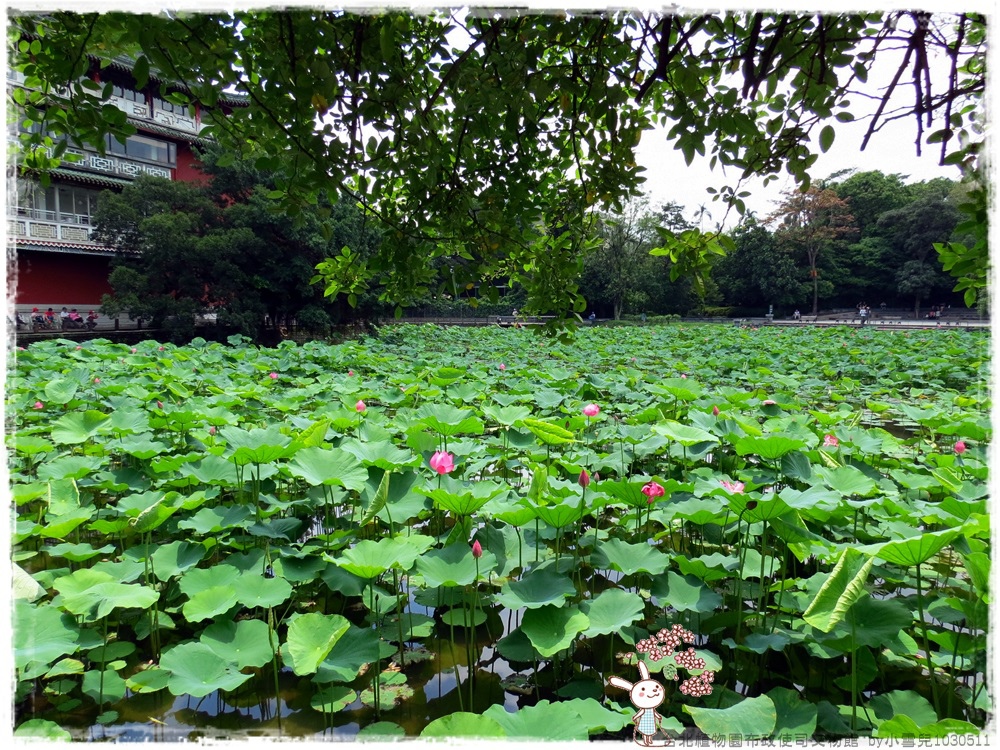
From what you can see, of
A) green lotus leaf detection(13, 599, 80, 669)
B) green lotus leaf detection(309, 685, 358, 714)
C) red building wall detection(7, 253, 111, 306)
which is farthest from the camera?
red building wall detection(7, 253, 111, 306)

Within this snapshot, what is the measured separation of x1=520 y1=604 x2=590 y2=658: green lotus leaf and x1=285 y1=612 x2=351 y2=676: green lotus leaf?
35cm

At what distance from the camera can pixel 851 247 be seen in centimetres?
2420

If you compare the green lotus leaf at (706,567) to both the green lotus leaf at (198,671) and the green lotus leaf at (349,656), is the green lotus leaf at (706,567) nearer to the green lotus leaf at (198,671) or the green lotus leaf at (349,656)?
the green lotus leaf at (349,656)

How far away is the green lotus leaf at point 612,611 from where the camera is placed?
3.75 feet

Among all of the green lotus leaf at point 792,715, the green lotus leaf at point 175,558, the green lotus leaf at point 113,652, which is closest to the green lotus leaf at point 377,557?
the green lotus leaf at point 175,558

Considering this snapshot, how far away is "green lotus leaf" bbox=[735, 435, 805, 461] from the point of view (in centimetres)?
168

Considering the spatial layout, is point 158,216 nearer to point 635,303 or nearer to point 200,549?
point 200,549

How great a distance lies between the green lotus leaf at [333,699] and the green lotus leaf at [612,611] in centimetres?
50

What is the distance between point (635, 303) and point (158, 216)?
18.2m

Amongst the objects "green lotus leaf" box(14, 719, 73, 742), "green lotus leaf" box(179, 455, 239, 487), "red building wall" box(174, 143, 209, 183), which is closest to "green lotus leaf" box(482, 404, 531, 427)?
"green lotus leaf" box(179, 455, 239, 487)

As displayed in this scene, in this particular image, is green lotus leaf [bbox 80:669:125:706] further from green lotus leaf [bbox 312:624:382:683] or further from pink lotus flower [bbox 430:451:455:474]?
pink lotus flower [bbox 430:451:455:474]

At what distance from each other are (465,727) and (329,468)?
2.92ft

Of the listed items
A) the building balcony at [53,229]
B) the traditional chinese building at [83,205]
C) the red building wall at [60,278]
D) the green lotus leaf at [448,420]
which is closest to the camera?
the green lotus leaf at [448,420]

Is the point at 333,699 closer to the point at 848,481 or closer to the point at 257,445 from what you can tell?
the point at 257,445
